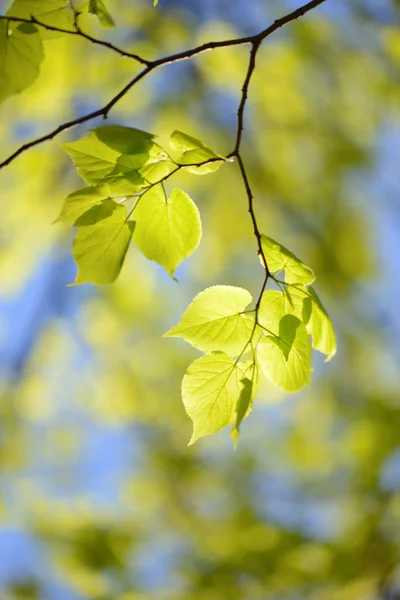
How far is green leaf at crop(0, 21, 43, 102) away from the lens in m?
0.92

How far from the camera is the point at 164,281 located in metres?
4.54

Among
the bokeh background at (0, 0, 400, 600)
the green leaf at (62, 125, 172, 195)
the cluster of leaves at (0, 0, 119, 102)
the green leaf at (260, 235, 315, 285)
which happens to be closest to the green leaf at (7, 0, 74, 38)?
the cluster of leaves at (0, 0, 119, 102)

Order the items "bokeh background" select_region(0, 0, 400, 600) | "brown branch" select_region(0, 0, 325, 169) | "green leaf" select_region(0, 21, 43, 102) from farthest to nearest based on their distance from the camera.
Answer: "bokeh background" select_region(0, 0, 400, 600)
"green leaf" select_region(0, 21, 43, 102)
"brown branch" select_region(0, 0, 325, 169)

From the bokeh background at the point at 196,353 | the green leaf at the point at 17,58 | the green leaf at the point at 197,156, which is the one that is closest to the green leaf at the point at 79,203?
the green leaf at the point at 197,156

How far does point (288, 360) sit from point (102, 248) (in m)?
0.31

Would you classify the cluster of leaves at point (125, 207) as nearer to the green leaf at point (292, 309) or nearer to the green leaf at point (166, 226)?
the green leaf at point (166, 226)

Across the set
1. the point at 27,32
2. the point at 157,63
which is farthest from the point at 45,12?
the point at 157,63

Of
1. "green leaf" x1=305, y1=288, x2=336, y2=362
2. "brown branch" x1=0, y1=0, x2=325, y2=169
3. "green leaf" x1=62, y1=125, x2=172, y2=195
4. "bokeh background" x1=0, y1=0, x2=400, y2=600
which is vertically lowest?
"green leaf" x1=305, y1=288, x2=336, y2=362

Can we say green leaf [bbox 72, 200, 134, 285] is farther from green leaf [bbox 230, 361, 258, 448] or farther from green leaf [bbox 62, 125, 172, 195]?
green leaf [bbox 230, 361, 258, 448]

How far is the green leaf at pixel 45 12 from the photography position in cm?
90

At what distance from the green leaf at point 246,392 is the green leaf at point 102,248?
9.0 inches

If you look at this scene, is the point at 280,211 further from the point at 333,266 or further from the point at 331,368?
the point at 331,368

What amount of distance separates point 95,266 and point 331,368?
346 cm

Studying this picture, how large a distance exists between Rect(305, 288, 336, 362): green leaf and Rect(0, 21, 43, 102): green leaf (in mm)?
536
